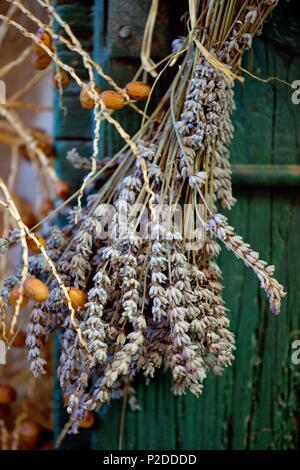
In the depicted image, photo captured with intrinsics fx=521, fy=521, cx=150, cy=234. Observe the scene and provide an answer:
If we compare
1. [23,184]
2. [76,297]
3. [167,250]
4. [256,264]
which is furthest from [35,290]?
[23,184]

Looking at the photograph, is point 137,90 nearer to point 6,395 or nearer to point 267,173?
point 267,173

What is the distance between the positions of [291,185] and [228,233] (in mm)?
334

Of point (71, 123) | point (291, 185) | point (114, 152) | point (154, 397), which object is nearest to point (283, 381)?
point (154, 397)

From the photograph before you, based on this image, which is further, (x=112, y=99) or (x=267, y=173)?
(x=267, y=173)

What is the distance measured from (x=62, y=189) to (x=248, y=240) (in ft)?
1.33

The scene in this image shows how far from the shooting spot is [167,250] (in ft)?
2.63

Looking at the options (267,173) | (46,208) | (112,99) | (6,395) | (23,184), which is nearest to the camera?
(112,99)

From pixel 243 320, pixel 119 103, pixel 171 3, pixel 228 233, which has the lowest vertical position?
pixel 243 320

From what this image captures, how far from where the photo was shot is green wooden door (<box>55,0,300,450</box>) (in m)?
1.01

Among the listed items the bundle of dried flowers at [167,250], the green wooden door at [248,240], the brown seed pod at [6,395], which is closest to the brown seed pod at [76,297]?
the bundle of dried flowers at [167,250]

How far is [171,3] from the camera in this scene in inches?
39.5

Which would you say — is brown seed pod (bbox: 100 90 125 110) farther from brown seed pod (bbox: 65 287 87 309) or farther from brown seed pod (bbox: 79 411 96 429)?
brown seed pod (bbox: 79 411 96 429)

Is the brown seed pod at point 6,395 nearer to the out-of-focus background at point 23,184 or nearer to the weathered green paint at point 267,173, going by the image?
the out-of-focus background at point 23,184

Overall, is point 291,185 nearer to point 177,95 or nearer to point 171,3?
point 177,95
